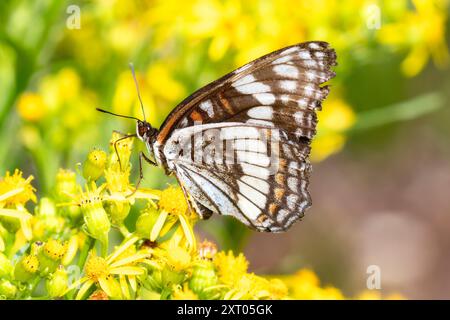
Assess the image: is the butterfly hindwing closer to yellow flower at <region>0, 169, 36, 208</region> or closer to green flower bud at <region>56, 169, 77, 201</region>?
green flower bud at <region>56, 169, 77, 201</region>

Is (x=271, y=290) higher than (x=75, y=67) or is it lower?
lower

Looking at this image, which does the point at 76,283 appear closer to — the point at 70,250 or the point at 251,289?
the point at 70,250

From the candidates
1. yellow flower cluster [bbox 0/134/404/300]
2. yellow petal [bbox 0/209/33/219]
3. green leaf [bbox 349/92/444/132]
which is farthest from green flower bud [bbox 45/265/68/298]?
green leaf [bbox 349/92/444/132]

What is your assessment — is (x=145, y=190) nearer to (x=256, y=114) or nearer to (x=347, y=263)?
(x=256, y=114)

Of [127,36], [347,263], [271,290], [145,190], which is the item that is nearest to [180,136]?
[145,190]

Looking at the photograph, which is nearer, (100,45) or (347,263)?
(100,45)

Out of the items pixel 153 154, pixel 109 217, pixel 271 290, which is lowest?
pixel 271 290

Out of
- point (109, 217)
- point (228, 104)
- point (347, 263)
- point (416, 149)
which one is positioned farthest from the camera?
point (416, 149)
